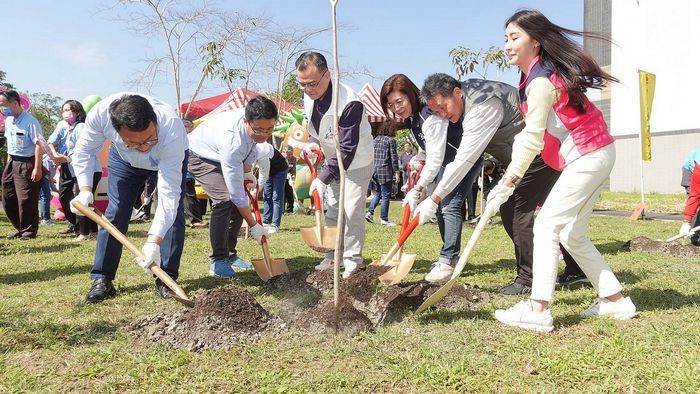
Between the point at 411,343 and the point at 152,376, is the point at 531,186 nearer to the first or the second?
the point at 411,343

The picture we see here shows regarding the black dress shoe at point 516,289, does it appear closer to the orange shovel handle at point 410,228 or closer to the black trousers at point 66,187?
the orange shovel handle at point 410,228

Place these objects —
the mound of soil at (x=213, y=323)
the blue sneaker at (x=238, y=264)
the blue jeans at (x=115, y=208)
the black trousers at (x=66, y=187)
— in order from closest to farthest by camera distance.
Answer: the mound of soil at (x=213, y=323) < the blue jeans at (x=115, y=208) < the blue sneaker at (x=238, y=264) < the black trousers at (x=66, y=187)

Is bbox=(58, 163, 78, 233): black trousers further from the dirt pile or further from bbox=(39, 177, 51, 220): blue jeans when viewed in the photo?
the dirt pile

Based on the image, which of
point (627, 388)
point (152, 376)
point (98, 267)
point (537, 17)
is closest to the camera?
point (627, 388)

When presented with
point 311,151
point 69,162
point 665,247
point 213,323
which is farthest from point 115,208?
point 311,151

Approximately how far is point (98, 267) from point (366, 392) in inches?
92.4

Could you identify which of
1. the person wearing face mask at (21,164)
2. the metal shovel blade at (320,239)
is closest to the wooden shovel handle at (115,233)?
the metal shovel blade at (320,239)

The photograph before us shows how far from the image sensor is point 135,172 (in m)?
3.70

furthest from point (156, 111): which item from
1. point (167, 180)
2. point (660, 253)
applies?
point (660, 253)

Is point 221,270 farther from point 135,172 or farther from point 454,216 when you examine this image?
point 454,216

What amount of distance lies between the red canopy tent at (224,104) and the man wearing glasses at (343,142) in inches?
338

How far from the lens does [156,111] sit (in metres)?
3.50

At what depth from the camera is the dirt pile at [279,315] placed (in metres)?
2.72

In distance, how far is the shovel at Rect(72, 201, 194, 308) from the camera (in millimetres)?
2922
